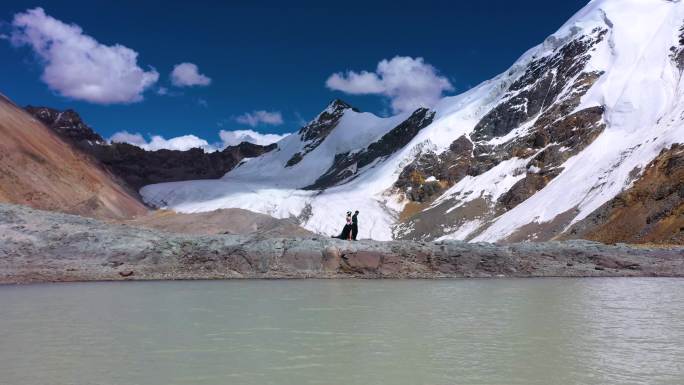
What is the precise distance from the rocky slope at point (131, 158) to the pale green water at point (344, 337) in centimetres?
12147

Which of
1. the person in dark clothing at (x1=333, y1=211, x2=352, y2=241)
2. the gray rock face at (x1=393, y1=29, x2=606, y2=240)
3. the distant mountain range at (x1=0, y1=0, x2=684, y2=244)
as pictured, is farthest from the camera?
the gray rock face at (x1=393, y1=29, x2=606, y2=240)

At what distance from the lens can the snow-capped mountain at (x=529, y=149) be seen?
72500 mm

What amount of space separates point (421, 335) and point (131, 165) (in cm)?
14471

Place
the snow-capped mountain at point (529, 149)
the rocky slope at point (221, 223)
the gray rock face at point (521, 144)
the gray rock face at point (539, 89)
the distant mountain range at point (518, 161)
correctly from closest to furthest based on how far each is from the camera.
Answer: the rocky slope at point (221, 223) < the distant mountain range at point (518, 161) < the snow-capped mountain at point (529, 149) < the gray rock face at point (521, 144) < the gray rock face at point (539, 89)

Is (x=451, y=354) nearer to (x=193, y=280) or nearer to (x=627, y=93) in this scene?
(x=193, y=280)

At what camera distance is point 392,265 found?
25969mm

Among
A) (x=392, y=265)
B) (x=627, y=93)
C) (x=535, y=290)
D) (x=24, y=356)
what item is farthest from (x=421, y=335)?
(x=627, y=93)

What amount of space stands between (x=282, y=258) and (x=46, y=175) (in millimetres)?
58356

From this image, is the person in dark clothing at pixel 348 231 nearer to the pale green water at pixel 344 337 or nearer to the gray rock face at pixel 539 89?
the pale green water at pixel 344 337

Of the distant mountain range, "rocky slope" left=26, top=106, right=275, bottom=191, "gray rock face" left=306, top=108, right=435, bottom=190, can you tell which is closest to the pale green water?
the distant mountain range

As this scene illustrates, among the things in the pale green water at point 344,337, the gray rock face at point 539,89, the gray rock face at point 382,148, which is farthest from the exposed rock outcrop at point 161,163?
the pale green water at point 344,337

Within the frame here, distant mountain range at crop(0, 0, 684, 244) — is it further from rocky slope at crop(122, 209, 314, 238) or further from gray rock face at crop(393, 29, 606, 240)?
rocky slope at crop(122, 209, 314, 238)

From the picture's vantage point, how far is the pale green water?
28.0ft

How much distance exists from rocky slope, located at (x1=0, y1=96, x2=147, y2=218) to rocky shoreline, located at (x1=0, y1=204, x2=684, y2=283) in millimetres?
38880
